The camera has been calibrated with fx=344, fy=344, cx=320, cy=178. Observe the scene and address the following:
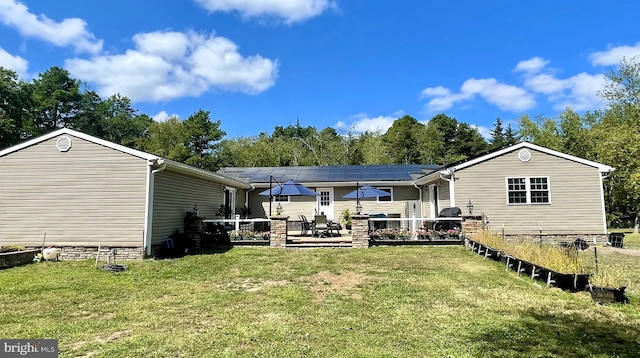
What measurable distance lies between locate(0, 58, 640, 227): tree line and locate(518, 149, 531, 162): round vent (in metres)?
14.3

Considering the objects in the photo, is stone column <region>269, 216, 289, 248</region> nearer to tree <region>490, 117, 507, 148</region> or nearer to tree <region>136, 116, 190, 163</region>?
tree <region>136, 116, 190, 163</region>

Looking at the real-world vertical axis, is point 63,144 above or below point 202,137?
below

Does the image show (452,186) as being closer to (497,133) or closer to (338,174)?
(338,174)

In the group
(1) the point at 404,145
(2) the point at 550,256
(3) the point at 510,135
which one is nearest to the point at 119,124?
(1) the point at 404,145

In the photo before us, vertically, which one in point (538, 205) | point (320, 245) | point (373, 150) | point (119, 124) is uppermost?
point (119, 124)

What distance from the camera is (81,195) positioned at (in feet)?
32.6

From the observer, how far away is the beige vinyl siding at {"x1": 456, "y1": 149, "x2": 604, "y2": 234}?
1288 cm

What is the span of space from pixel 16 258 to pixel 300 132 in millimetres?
42173

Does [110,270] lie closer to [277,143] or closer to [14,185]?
[14,185]

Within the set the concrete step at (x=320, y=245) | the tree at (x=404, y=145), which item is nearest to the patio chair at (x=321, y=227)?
the concrete step at (x=320, y=245)

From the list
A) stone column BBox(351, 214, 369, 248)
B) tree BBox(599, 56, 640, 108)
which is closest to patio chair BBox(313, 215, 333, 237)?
stone column BBox(351, 214, 369, 248)

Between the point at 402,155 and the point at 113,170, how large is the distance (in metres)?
33.0

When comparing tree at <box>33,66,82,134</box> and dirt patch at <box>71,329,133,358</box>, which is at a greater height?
tree at <box>33,66,82,134</box>

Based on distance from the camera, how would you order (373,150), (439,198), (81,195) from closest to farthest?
(81,195) → (439,198) → (373,150)
